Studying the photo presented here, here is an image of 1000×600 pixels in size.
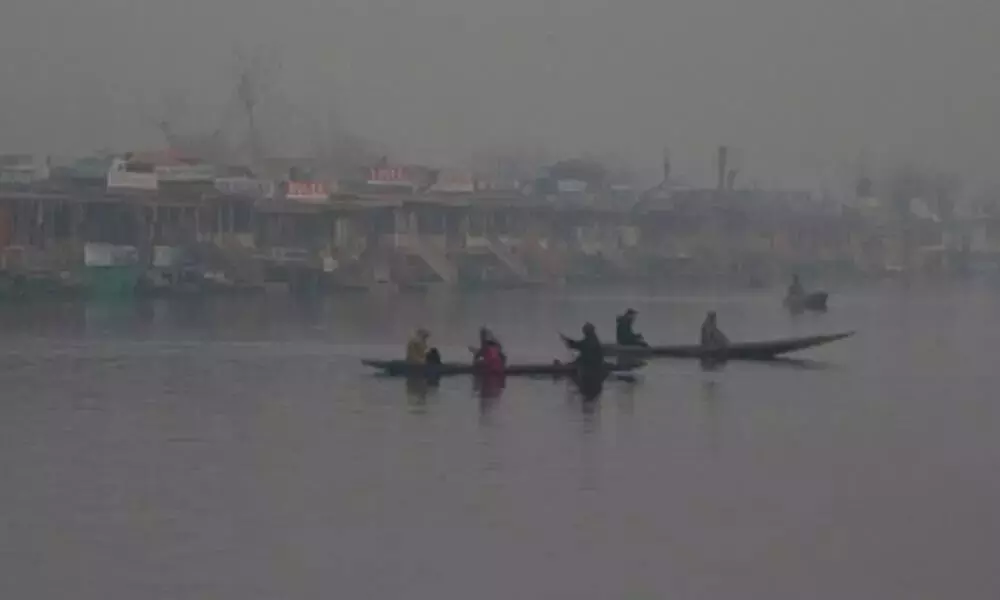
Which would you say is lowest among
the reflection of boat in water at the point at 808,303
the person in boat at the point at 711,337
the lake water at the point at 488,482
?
the lake water at the point at 488,482

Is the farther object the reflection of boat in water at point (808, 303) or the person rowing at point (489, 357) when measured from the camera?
the reflection of boat in water at point (808, 303)

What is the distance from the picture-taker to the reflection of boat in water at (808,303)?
34.2 m

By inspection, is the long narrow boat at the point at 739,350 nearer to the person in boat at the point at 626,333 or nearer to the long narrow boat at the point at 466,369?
the person in boat at the point at 626,333

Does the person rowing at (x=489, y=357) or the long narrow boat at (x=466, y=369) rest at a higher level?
the person rowing at (x=489, y=357)

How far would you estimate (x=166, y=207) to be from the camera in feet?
163

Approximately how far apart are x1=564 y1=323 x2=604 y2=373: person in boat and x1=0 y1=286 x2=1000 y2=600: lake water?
0.25 meters

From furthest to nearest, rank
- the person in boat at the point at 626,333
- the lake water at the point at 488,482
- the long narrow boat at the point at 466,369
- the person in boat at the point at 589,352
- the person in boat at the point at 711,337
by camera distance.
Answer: the person in boat at the point at 711,337, the person in boat at the point at 626,333, the long narrow boat at the point at 466,369, the person in boat at the point at 589,352, the lake water at the point at 488,482

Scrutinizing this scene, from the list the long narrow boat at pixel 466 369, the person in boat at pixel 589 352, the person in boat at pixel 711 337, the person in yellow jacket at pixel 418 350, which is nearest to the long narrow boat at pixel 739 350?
the person in boat at pixel 711 337

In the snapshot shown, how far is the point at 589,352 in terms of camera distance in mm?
16062

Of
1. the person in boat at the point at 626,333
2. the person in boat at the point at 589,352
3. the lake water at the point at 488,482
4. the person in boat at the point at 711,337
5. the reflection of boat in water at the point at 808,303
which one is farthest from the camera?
the reflection of boat in water at the point at 808,303

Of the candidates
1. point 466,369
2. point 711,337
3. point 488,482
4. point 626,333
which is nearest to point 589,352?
point 466,369

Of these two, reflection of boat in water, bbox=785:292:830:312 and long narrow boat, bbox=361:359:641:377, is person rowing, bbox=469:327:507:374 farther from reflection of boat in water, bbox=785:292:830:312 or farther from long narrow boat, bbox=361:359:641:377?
reflection of boat in water, bbox=785:292:830:312

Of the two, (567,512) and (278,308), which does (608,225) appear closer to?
(278,308)

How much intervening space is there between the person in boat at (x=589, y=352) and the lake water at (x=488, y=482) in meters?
0.25
